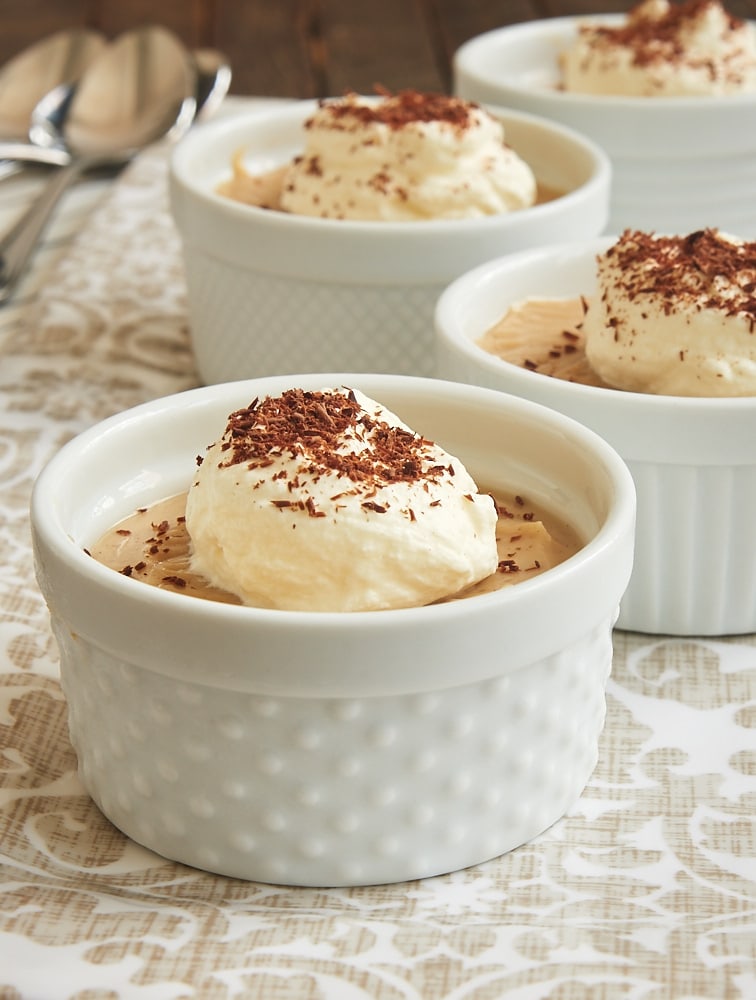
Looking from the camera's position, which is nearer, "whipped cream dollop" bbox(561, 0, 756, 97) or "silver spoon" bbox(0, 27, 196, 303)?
"whipped cream dollop" bbox(561, 0, 756, 97)

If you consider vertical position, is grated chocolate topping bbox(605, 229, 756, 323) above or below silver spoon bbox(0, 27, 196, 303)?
above

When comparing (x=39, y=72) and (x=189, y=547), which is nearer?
(x=189, y=547)

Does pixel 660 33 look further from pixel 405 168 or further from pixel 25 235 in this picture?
pixel 25 235

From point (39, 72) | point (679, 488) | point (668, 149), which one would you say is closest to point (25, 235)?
point (39, 72)

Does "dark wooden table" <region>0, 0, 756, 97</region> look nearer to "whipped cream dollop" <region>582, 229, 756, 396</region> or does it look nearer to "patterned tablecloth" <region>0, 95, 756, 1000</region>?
"whipped cream dollop" <region>582, 229, 756, 396</region>

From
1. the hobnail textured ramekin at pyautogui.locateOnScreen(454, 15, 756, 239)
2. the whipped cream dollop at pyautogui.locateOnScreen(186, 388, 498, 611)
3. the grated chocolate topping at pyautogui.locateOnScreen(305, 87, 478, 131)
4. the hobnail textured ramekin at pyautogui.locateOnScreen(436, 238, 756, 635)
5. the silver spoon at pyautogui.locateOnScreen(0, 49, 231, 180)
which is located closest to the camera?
the whipped cream dollop at pyautogui.locateOnScreen(186, 388, 498, 611)

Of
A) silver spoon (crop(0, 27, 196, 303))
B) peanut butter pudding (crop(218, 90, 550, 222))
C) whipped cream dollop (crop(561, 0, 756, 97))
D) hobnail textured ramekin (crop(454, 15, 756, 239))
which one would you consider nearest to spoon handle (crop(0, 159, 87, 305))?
silver spoon (crop(0, 27, 196, 303))
